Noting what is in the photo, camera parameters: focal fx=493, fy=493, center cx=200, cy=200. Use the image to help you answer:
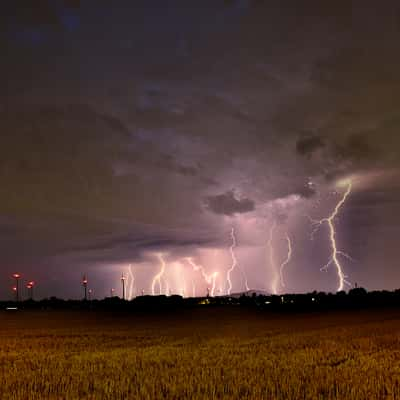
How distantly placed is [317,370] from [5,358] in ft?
36.7

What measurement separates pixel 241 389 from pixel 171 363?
4764 millimetres

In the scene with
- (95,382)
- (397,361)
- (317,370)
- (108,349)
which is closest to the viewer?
(95,382)

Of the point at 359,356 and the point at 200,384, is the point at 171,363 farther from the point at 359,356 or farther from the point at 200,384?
the point at 359,356

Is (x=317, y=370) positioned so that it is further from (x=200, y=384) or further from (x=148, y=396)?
(x=148, y=396)

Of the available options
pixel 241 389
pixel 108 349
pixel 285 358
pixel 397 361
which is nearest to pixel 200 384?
pixel 241 389

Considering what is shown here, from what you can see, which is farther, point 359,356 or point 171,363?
point 359,356

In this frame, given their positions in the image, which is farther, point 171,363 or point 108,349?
point 108,349

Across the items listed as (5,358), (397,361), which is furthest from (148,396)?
(5,358)

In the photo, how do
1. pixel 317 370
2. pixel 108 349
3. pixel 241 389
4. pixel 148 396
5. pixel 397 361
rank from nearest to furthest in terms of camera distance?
pixel 148 396 < pixel 241 389 < pixel 317 370 < pixel 397 361 < pixel 108 349

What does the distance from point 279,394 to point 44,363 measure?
8.97 metres

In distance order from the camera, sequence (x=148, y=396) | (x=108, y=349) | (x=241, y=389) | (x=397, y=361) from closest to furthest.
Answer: (x=148, y=396)
(x=241, y=389)
(x=397, y=361)
(x=108, y=349)

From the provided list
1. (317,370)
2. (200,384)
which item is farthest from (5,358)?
(317,370)

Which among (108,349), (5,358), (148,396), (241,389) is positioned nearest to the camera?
(148,396)

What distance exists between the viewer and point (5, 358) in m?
17.6
